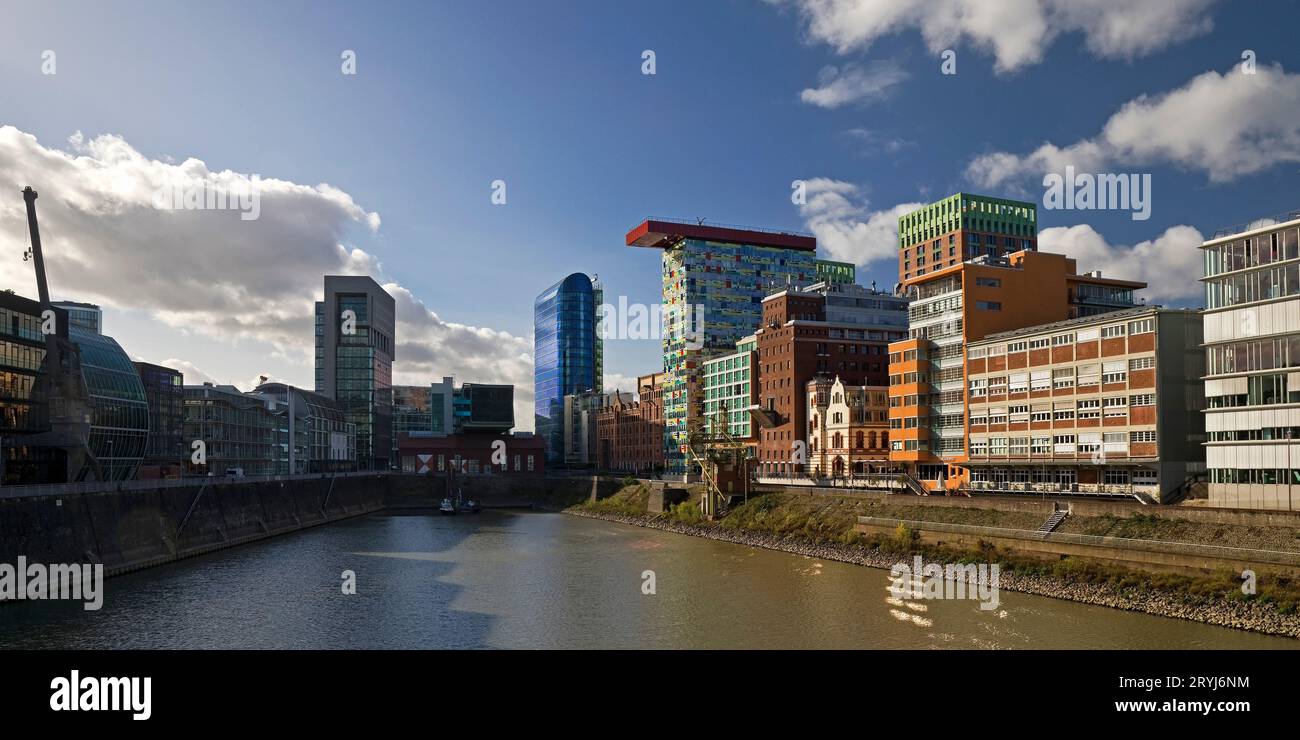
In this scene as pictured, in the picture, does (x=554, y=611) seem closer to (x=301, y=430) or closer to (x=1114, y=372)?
(x=1114, y=372)

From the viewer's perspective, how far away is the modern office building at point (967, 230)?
174750 mm

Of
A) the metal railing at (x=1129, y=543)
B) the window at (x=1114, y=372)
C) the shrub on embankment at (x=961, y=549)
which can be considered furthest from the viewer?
the window at (x=1114, y=372)

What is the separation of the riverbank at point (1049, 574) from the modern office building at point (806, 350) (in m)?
23.9

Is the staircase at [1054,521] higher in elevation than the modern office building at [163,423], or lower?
lower

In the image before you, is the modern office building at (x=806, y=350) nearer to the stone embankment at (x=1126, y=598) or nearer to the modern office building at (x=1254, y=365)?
the stone embankment at (x=1126, y=598)

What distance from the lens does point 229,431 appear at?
457 ft

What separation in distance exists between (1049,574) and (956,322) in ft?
119

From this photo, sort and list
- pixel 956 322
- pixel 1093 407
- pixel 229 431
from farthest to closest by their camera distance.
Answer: pixel 229 431, pixel 956 322, pixel 1093 407

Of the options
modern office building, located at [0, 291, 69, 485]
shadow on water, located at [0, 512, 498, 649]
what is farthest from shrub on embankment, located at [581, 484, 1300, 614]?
modern office building, located at [0, 291, 69, 485]

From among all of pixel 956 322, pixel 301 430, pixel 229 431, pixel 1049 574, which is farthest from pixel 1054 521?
pixel 301 430

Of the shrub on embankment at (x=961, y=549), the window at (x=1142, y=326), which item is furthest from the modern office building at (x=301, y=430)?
the window at (x=1142, y=326)

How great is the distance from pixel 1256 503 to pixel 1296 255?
15.9 metres

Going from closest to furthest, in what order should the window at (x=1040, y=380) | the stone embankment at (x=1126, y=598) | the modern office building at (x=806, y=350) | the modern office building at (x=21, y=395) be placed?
the stone embankment at (x=1126, y=598), the window at (x=1040, y=380), the modern office building at (x=21, y=395), the modern office building at (x=806, y=350)

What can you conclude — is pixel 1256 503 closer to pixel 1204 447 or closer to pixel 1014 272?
pixel 1204 447
